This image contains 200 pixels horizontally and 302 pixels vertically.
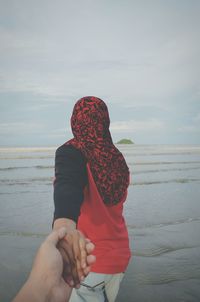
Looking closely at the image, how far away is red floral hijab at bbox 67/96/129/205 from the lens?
77.4 inches

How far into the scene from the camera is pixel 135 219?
7.65m

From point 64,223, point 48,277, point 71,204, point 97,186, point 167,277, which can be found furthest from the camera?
point 167,277

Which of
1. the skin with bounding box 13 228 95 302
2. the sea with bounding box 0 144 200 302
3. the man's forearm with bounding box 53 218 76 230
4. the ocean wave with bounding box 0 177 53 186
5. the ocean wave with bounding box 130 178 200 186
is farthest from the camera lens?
the ocean wave with bounding box 130 178 200 186

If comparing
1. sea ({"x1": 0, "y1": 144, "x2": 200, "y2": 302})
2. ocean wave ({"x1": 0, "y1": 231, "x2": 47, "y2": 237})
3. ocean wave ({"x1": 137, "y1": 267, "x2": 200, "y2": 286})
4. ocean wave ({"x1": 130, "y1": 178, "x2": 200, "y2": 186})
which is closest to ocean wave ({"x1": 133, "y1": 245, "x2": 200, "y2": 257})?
sea ({"x1": 0, "y1": 144, "x2": 200, "y2": 302})

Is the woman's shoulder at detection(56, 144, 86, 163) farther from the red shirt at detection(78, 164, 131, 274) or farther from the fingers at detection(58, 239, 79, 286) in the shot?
the fingers at detection(58, 239, 79, 286)

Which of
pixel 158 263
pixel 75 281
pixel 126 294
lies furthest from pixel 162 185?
pixel 75 281

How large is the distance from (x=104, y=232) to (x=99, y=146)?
60 cm

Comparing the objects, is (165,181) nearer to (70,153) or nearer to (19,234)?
(19,234)

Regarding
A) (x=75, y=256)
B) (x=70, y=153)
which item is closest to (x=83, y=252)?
(x=75, y=256)

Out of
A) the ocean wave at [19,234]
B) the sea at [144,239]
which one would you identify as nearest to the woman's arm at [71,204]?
the sea at [144,239]

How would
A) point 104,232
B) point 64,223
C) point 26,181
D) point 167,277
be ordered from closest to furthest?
point 64,223 < point 104,232 < point 167,277 < point 26,181

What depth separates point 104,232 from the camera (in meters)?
2.17

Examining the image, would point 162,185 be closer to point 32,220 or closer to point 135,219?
point 135,219

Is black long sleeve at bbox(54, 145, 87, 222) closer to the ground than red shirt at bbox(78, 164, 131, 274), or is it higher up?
higher up
